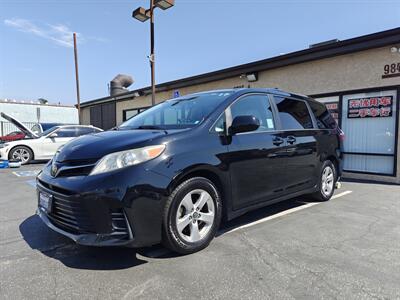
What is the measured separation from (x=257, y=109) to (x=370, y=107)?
5.01 meters

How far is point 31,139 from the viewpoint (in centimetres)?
1116

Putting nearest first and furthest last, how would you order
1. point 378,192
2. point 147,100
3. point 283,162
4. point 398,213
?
point 283,162 → point 398,213 → point 378,192 → point 147,100

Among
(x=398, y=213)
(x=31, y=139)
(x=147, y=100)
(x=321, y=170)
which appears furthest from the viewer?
(x=147, y=100)

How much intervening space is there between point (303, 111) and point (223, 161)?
7.49 feet

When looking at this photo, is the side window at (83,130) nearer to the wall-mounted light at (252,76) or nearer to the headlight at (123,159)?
the wall-mounted light at (252,76)

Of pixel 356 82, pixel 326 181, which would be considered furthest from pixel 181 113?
pixel 356 82

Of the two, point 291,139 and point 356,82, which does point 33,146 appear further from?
point 356,82

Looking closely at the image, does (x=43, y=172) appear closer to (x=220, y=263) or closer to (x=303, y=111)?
(x=220, y=263)

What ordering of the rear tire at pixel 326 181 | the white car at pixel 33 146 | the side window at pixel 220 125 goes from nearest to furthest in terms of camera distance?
the side window at pixel 220 125
the rear tire at pixel 326 181
the white car at pixel 33 146

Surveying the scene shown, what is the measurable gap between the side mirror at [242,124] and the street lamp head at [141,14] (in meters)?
7.47

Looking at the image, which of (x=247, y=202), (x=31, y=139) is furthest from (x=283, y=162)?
(x=31, y=139)

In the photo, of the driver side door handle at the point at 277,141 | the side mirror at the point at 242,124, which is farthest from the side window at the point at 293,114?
the side mirror at the point at 242,124

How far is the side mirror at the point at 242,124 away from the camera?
11.4ft

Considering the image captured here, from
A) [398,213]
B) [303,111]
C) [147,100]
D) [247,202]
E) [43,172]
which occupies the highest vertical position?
[147,100]
